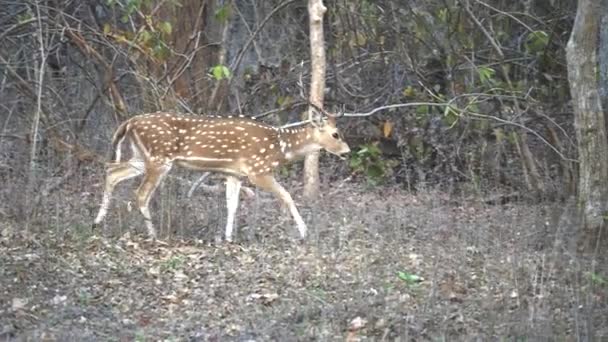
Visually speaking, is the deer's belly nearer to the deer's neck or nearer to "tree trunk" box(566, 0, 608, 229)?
the deer's neck

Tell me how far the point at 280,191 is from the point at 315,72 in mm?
1708

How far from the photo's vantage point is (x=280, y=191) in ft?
35.8

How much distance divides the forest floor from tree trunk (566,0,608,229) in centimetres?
39

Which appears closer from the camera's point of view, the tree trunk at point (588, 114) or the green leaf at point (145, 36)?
the tree trunk at point (588, 114)

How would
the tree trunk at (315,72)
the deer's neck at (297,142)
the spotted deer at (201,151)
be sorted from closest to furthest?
the spotted deer at (201,151), the deer's neck at (297,142), the tree trunk at (315,72)

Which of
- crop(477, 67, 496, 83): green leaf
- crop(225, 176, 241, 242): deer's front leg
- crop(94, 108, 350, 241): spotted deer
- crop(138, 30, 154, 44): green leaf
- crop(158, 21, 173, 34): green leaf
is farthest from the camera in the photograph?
crop(477, 67, 496, 83): green leaf

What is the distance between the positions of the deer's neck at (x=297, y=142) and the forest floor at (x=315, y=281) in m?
0.95

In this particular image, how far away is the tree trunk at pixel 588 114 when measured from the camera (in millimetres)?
9070

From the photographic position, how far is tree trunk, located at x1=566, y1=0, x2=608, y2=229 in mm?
9070

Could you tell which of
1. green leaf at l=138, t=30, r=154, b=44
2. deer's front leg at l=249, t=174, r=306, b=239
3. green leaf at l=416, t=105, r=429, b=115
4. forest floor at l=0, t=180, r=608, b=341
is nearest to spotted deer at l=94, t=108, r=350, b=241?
deer's front leg at l=249, t=174, r=306, b=239

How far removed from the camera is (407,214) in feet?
35.2

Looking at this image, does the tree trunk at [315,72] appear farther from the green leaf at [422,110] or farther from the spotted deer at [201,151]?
the green leaf at [422,110]

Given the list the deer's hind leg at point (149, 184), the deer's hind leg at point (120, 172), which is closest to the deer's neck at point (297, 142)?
the deer's hind leg at point (149, 184)

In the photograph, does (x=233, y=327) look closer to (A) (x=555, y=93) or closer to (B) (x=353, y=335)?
(B) (x=353, y=335)
